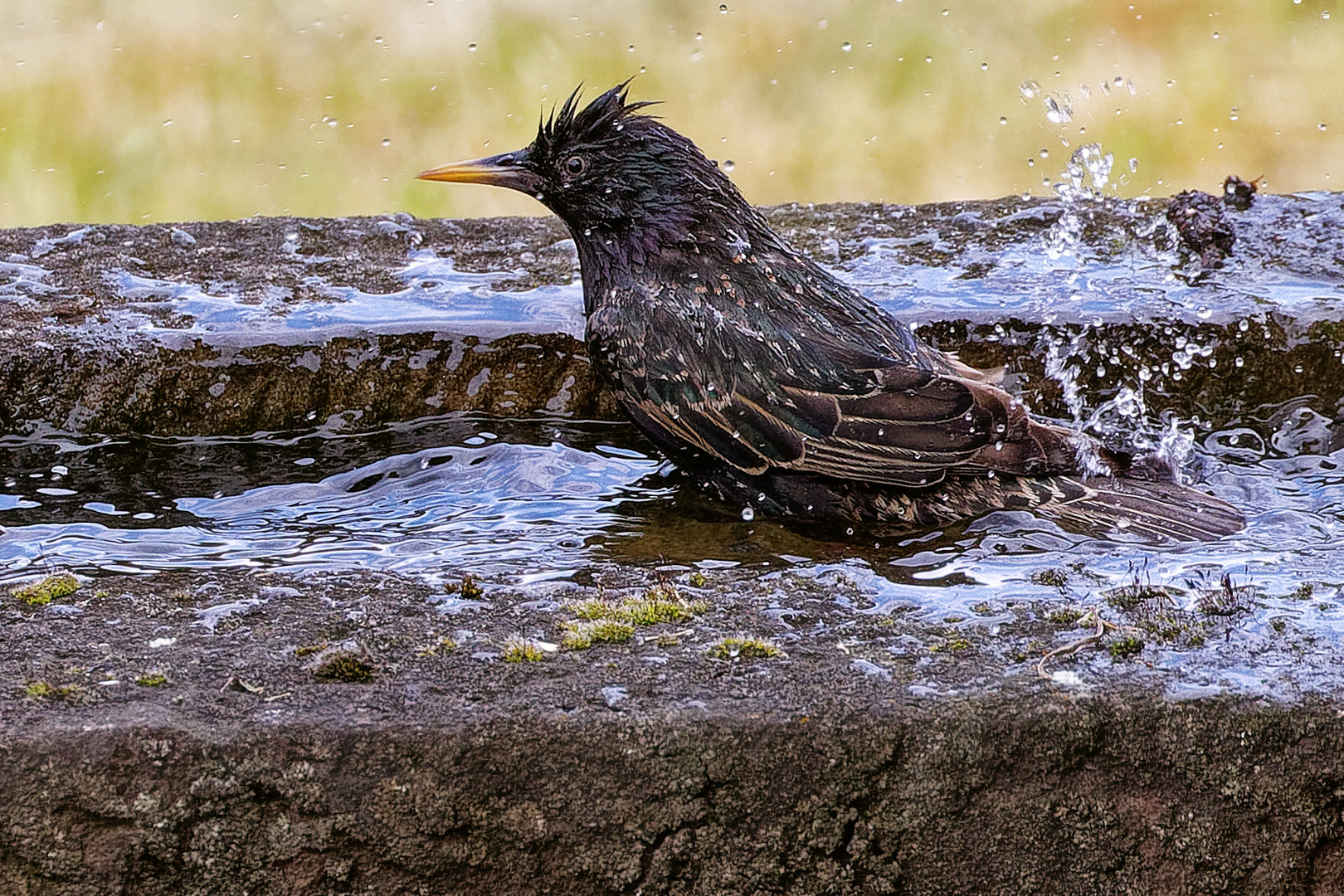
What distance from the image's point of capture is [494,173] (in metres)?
4.29

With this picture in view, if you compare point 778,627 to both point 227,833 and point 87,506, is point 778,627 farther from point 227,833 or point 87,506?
point 87,506

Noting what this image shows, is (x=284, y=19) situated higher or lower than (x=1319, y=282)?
higher

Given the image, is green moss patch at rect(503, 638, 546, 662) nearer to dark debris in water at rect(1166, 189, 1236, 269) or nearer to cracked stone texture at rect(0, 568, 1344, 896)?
cracked stone texture at rect(0, 568, 1344, 896)

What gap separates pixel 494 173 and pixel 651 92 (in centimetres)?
672

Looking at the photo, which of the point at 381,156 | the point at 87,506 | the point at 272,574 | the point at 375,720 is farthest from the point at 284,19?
the point at 375,720

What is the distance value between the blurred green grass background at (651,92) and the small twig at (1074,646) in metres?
7.09

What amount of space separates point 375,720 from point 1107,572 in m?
1.53

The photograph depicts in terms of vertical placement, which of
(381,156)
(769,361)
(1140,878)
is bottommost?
(1140,878)

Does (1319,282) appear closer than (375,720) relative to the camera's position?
No

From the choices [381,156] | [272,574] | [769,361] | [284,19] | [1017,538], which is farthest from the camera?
[284,19]

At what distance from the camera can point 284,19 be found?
36.4 ft

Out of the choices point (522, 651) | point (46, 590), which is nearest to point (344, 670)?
point (522, 651)

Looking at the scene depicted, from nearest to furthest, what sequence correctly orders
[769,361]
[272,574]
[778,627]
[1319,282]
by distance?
1. [778,627]
2. [272,574]
3. [769,361]
4. [1319,282]

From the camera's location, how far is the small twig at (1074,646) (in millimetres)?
2480
